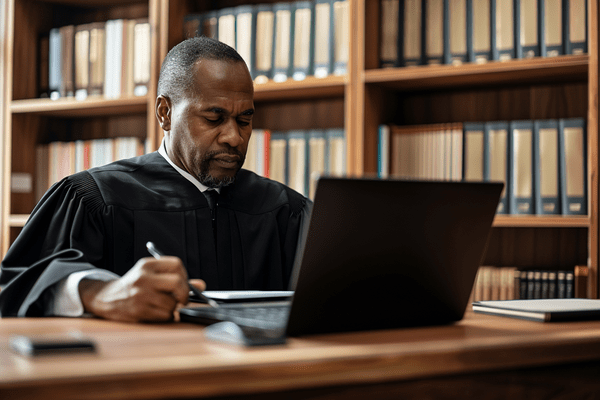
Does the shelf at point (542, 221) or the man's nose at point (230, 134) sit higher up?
the man's nose at point (230, 134)

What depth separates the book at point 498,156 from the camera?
2.30 meters

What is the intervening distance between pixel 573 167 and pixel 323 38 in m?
0.99

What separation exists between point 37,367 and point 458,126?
6.41 feet

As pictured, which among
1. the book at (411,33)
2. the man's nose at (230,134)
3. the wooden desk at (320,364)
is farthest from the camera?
the book at (411,33)

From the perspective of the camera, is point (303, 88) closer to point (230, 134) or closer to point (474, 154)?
point (474, 154)

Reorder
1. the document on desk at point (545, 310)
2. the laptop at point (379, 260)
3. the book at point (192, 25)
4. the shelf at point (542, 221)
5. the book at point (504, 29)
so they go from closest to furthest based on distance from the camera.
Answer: the laptop at point (379, 260), the document on desk at point (545, 310), the shelf at point (542, 221), the book at point (504, 29), the book at point (192, 25)

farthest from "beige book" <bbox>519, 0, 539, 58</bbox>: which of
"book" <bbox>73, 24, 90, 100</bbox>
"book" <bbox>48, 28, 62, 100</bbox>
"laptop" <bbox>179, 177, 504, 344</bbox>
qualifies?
"book" <bbox>48, 28, 62, 100</bbox>

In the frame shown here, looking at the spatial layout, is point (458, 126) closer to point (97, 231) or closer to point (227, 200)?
point (227, 200)

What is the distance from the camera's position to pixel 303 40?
2.58 metres

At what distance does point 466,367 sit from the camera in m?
0.80

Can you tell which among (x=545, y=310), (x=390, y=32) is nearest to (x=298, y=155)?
(x=390, y=32)

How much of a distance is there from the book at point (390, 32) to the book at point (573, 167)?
634mm

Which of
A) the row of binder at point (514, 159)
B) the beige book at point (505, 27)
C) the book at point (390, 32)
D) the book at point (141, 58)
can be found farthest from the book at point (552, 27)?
the book at point (141, 58)

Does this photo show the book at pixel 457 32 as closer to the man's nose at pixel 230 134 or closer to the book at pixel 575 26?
the book at pixel 575 26
